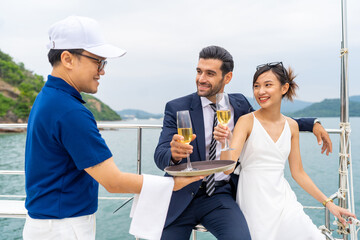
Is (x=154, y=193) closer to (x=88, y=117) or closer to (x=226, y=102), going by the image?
(x=88, y=117)

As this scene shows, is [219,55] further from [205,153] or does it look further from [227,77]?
[205,153]

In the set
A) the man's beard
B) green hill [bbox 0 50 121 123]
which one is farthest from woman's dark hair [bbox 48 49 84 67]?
green hill [bbox 0 50 121 123]

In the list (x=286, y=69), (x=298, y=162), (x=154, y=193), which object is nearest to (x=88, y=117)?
(x=154, y=193)

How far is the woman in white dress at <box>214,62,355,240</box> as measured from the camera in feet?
6.35

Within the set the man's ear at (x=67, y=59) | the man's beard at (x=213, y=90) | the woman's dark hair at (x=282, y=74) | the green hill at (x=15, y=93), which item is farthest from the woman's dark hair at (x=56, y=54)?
the green hill at (x=15, y=93)

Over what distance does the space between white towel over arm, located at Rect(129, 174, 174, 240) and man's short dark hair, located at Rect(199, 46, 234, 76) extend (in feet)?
4.03

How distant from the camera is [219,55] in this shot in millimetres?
2289

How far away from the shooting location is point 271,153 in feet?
6.87

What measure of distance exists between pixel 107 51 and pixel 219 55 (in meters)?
1.20

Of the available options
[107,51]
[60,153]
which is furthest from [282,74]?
[60,153]

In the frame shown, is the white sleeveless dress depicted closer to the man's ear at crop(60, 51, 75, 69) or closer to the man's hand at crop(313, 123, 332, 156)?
the man's hand at crop(313, 123, 332, 156)

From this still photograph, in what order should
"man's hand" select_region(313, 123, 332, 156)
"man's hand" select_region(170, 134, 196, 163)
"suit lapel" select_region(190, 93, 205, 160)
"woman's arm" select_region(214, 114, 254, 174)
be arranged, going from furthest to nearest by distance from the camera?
"man's hand" select_region(313, 123, 332, 156) → "suit lapel" select_region(190, 93, 205, 160) → "woman's arm" select_region(214, 114, 254, 174) → "man's hand" select_region(170, 134, 196, 163)

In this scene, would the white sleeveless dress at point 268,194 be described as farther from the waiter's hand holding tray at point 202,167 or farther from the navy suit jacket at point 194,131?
the waiter's hand holding tray at point 202,167

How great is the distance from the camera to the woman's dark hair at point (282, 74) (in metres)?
2.08
